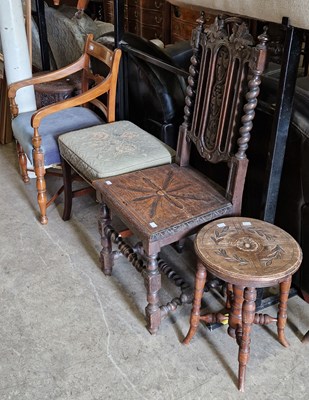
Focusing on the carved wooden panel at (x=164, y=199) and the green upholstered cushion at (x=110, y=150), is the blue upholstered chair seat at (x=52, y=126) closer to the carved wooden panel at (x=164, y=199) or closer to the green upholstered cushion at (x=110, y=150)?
the green upholstered cushion at (x=110, y=150)

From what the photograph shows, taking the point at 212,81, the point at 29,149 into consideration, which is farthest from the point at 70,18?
the point at 212,81

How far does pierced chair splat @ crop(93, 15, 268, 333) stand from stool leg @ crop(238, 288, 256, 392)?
338mm

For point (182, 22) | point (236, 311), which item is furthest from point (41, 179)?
point (182, 22)

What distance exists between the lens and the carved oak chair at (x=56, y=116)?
2342 millimetres

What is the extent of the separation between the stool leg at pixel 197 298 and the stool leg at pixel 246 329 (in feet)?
0.59

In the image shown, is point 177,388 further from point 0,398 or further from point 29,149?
point 29,149

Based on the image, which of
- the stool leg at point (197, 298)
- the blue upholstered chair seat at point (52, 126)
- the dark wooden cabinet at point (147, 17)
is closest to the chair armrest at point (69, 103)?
the blue upholstered chair seat at point (52, 126)

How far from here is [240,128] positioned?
168 centimetres

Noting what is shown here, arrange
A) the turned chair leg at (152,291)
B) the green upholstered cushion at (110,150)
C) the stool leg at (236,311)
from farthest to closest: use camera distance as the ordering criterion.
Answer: the green upholstered cushion at (110,150), the turned chair leg at (152,291), the stool leg at (236,311)

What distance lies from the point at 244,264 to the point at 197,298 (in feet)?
0.91

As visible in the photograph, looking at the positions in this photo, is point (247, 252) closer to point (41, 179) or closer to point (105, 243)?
point (105, 243)

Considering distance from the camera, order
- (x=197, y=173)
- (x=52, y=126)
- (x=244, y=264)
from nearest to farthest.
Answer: (x=244, y=264)
(x=197, y=173)
(x=52, y=126)

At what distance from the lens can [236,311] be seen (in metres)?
1.69

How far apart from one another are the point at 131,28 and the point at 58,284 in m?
3.79
